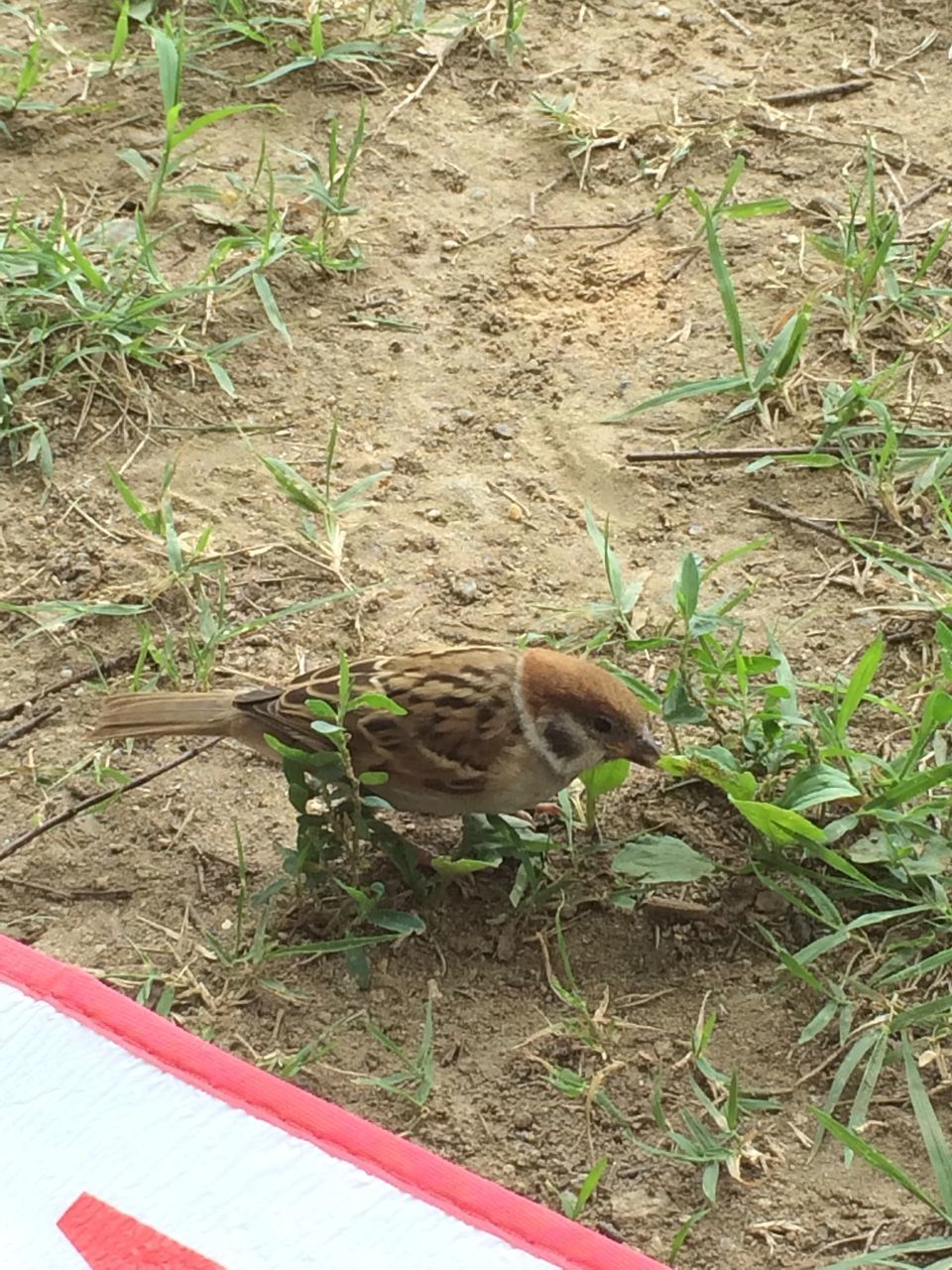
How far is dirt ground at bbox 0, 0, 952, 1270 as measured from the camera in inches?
110

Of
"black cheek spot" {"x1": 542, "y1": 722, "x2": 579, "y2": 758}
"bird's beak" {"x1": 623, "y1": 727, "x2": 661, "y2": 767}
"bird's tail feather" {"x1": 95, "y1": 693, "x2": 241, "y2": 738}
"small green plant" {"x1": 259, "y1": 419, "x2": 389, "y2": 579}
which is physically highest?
"black cheek spot" {"x1": 542, "y1": 722, "x2": 579, "y2": 758}

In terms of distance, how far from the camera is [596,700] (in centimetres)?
299

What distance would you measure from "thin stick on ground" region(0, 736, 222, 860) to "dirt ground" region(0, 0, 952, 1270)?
22 mm

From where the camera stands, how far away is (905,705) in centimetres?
339

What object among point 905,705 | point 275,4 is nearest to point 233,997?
point 905,705

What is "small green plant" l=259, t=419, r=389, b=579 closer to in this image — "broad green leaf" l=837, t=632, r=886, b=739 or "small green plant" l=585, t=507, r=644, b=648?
"small green plant" l=585, t=507, r=644, b=648

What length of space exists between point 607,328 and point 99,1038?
2454 millimetres

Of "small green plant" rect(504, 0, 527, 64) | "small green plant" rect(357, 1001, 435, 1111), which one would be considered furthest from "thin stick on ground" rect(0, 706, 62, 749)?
"small green plant" rect(504, 0, 527, 64)

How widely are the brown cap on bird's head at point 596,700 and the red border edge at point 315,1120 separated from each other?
831 mm

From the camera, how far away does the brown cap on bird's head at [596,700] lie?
2988 millimetres

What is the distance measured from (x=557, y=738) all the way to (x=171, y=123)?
2511mm

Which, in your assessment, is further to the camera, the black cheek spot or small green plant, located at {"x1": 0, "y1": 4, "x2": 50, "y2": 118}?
small green plant, located at {"x1": 0, "y1": 4, "x2": 50, "y2": 118}

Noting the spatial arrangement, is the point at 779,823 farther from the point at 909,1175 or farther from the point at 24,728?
the point at 24,728

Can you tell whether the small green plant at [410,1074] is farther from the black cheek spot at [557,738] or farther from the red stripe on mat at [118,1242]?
the black cheek spot at [557,738]
